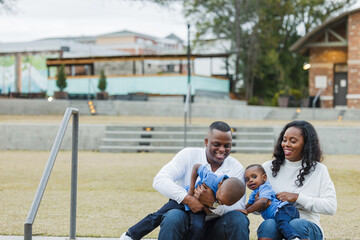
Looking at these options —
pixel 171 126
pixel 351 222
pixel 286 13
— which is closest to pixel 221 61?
pixel 286 13

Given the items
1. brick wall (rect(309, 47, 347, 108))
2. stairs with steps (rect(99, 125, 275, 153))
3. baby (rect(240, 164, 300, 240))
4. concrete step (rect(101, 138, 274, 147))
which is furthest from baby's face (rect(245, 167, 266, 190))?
brick wall (rect(309, 47, 347, 108))

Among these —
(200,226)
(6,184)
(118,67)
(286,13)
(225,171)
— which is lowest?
(6,184)

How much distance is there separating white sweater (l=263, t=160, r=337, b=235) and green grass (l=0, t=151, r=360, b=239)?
5.19 feet

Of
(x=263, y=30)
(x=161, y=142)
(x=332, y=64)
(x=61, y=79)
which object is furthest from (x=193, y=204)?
(x=263, y=30)

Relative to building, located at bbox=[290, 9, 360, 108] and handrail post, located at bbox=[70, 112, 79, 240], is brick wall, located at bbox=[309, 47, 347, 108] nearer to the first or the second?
building, located at bbox=[290, 9, 360, 108]

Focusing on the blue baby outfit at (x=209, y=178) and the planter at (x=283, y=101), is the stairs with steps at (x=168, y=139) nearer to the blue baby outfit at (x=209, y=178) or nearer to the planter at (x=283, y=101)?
the blue baby outfit at (x=209, y=178)

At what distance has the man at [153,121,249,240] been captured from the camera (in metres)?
3.60

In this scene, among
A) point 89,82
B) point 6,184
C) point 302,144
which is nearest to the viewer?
point 302,144

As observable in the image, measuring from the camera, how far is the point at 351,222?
5.96 meters

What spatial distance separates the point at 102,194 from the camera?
7.83 m

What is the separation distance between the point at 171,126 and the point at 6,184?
281 inches

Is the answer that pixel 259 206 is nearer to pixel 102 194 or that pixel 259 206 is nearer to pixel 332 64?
pixel 102 194

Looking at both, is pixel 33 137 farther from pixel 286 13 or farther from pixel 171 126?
pixel 286 13

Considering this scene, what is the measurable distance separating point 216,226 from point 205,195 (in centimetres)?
28
